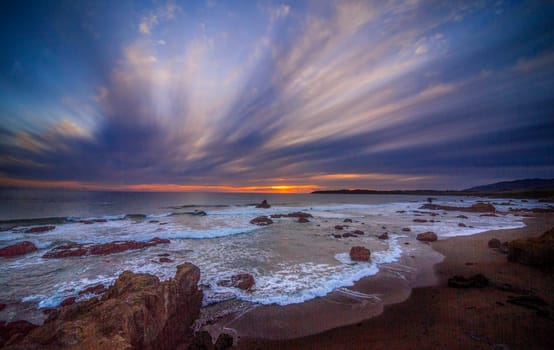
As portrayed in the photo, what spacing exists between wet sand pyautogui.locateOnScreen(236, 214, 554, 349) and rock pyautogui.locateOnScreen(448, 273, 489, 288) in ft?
0.83

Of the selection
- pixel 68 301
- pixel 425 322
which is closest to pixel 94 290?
pixel 68 301

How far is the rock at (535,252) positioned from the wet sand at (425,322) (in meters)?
0.93

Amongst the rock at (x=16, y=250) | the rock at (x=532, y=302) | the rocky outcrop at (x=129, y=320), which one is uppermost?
the rocky outcrop at (x=129, y=320)

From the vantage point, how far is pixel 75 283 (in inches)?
369

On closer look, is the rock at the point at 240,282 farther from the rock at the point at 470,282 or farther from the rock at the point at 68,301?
the rock at the point at 470,282

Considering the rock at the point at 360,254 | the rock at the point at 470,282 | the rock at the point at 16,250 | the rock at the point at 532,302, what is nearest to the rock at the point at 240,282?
the rock at the point at 360,254

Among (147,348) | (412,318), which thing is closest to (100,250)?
(147,348)

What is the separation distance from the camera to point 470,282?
843 centimetres

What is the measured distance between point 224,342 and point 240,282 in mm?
3852

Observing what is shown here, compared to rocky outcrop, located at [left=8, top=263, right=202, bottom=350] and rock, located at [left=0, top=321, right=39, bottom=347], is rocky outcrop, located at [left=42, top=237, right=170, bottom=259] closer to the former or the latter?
rock, located at [left=0, top=321, right=39, bottom=347]

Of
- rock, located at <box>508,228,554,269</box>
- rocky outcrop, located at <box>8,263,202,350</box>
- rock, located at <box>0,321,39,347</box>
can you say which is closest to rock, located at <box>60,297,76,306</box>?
rock, located at <box>0,321,39,347</box>

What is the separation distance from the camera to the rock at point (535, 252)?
9484mm

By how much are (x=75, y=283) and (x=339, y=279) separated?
11881 mm

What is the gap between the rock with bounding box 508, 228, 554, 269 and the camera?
948 cm
